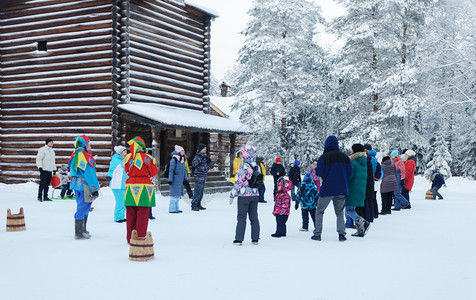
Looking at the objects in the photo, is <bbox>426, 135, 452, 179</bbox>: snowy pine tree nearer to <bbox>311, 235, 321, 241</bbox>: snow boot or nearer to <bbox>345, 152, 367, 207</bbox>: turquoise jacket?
<bbox>345, 152, 367, 207</bbox>: turquoise jacket

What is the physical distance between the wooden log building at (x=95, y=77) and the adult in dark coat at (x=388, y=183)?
285 inches

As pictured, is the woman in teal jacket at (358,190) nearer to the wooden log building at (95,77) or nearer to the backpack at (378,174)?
the backpack at (378,174)

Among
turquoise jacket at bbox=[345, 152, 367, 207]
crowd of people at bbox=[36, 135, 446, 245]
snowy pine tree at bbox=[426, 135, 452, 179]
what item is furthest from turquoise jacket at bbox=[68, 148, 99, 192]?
snowy pine tree at bbox=[426, 135, 452, 179]

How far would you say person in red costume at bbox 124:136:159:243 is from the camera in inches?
291

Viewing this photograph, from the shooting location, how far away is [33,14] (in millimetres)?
19016

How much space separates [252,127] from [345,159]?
2258cm

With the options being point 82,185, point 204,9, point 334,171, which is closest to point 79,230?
point 82,185

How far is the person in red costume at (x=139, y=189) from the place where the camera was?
24.2ft

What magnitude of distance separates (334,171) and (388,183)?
16.5 ft

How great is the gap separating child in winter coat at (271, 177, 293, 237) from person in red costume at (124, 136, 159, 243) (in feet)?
7.91

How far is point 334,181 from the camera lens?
834 cm

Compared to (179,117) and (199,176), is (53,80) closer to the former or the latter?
(179,117)

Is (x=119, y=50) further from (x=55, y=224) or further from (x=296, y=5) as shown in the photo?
(x=296, y=5)

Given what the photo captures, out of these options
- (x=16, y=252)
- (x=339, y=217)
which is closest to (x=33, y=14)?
(x=16, y=252)
